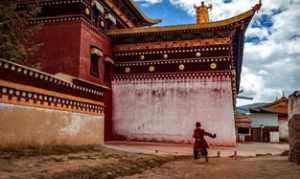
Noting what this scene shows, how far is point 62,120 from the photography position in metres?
7.89

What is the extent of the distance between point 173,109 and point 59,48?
570 centimetres

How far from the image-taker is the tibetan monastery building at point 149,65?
41.5 feet

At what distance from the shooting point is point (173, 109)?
14266 mm

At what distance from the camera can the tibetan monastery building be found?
1266 cm

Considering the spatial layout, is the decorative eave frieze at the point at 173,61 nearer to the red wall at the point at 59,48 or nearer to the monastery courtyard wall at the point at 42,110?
the red wall at the point at 59,48

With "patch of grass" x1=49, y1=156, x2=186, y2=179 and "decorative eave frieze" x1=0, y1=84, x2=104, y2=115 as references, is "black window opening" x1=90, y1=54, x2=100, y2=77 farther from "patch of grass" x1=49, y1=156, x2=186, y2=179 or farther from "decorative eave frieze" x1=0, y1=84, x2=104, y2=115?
"patch of grass" x1=49, y1=156, x2=186, y2=179

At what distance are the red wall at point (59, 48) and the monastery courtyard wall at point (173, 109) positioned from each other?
3.30 metres

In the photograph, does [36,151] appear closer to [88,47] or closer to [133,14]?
[88,47]

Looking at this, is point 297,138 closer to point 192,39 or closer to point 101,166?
point 101,166

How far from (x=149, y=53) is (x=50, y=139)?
8.38 meters

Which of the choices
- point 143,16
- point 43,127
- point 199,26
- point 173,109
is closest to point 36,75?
point 43,127

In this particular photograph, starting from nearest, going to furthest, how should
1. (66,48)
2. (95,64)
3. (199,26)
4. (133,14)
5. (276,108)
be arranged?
(66,48) < (95,64) < (199,26) < (133,14) < (276,108)

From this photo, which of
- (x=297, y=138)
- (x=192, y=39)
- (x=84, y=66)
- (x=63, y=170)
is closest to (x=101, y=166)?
(x=63, y=170)

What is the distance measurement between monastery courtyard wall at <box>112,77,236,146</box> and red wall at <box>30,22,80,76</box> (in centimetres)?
330
